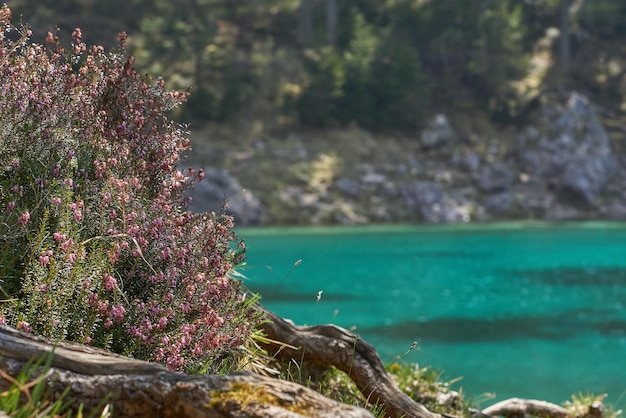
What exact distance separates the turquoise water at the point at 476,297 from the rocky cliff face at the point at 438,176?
4.41 metres

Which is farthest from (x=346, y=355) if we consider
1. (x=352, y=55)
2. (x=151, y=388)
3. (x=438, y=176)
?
(x=352, y=55)

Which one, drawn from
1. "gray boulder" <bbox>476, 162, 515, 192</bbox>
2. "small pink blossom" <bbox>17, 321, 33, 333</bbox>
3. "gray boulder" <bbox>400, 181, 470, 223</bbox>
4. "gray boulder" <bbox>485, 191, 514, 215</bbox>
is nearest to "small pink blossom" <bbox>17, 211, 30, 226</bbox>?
"small pink blossom" <bbox>17, 321, 33, 333</bbox>

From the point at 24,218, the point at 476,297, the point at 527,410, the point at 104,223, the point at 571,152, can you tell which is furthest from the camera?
the point at 571,152

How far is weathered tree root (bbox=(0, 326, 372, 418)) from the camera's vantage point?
246cm

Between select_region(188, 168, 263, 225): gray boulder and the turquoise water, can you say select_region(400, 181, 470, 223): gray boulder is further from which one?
select_region(188, 168, 263, 225): gray boulder

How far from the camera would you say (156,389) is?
2562 millimetres

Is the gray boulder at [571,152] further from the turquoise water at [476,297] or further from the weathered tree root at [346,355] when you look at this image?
the weathered tree root at [346,355]

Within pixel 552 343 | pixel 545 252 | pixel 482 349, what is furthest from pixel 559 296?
pixel 545 252

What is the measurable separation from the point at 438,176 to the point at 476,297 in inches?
905

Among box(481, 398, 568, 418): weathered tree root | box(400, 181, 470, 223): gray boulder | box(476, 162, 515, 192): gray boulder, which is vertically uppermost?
box(476, 162, 515, 192): gray boulder

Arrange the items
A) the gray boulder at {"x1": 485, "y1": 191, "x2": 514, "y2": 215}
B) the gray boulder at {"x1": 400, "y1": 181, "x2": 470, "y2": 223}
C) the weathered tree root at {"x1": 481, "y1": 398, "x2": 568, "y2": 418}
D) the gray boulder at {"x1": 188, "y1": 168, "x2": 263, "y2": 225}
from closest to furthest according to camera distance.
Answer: the weathered tree root at {"x1": 481, "y1": 398, "x2": 568, "y2": 418} → the gray boulder at {"x1": 188, "y1": 168, "x2": 263, "y2": 225} → the gray boulder at {"x1": 400, "y1": 181, "x2": 470, "y2": 223} → the gray boulder at {"x1": 485, "y1": 191, "x2": 514, "y2": 215}

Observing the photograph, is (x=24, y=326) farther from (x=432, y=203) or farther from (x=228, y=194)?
(x=432, y=203)

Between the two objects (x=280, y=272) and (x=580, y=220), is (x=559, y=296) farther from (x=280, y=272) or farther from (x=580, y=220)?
(x=580, y=220)

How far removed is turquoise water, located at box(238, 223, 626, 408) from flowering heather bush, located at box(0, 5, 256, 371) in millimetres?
809
